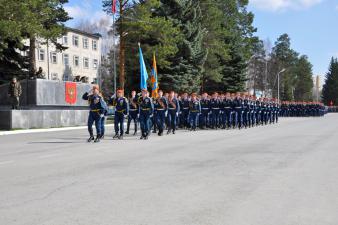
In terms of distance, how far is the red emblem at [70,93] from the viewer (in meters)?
28.8

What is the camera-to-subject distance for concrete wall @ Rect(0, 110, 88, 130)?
78.8 ft

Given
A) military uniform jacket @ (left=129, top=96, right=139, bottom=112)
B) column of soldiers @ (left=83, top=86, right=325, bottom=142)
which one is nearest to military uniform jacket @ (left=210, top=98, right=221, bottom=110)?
column of soldiers @ (left=83, top=86, right=325, bottom=142)

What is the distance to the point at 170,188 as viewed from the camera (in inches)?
297

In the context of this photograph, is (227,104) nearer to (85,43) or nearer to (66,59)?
(66,59)

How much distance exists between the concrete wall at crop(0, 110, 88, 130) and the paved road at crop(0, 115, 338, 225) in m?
11.7

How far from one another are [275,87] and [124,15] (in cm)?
8041

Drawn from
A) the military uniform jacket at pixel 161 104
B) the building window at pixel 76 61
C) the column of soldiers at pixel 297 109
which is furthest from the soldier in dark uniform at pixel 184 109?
the building window at pixel 76 61

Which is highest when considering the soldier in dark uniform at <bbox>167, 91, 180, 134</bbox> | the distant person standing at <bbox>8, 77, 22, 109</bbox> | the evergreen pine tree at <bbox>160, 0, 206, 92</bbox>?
the evergreen pine tree at <bbox>160, 0, 206, 92</bbox>


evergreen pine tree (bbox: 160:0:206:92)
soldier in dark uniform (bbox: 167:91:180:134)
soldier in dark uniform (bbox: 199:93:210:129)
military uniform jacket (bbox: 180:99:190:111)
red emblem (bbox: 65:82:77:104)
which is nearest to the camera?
soldier in dark uniform (bbox: 167:91:180:134)

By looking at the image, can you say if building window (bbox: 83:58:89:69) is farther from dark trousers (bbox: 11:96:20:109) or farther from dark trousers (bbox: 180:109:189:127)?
dark trousers (bbox: 180:109:189:127)

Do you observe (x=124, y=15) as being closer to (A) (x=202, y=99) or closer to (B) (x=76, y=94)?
(B) (x=76, y=94)

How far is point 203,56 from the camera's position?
4022 centimetres

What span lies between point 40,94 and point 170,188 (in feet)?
68.1

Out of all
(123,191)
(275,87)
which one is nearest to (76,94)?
(123,191)
